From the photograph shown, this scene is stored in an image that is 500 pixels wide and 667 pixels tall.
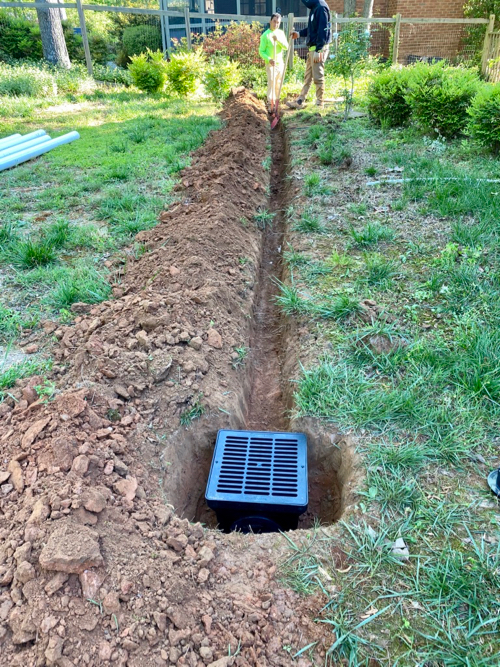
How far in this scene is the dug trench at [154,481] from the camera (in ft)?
5.62

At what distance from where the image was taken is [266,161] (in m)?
7.18

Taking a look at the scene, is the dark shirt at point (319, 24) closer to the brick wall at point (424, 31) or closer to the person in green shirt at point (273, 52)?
the person in green shirt at point (273, 52)

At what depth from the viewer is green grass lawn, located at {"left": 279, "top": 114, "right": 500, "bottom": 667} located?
1.84 meters

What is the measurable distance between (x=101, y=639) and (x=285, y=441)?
1399mm

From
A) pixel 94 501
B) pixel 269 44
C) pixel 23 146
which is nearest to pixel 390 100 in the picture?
pixel 269 44

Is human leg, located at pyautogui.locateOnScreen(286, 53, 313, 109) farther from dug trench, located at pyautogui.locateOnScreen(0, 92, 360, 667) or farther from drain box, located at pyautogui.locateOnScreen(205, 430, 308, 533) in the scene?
drain box, located at pyautogui.locateOnScreen(205, 430, 308, 533)

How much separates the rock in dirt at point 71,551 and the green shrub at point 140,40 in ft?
61.7

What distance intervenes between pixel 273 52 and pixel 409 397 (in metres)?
9.23

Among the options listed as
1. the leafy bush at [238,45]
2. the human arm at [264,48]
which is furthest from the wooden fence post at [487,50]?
the human arm at [264,48]

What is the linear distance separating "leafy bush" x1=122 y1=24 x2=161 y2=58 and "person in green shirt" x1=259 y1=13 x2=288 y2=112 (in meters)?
8.95

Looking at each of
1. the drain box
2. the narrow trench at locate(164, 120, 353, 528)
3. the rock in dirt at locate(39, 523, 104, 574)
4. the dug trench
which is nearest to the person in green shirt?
the narrow trench at locate(164, 120, 353, 528)

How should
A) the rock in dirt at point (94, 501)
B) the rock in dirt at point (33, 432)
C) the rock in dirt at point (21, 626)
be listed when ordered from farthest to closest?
the rock in dirt at point (33, 432), the rock in dirt at point (94, 501), the rock in dirt at point (21, 626)

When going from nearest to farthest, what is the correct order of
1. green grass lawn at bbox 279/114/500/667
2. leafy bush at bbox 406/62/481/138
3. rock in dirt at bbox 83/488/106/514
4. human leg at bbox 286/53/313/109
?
green grass lawn at bbox 279/114/500/667 < rock in dirt at bbox 83/488/106/514 < leafy bush at bbox 406/62/481/138 < human leg at bbox 286/53/313/109

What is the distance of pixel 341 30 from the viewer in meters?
12.5
